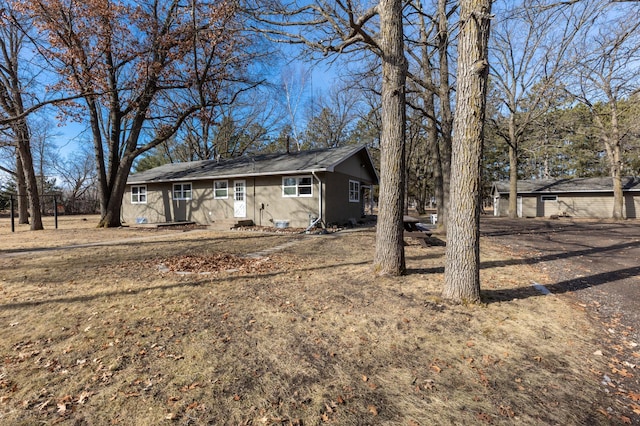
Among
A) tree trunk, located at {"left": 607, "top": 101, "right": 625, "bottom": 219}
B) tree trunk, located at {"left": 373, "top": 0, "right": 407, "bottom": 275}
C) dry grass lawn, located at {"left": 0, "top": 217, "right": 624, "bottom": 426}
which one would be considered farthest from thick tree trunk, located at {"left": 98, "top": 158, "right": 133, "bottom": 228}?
tree trunk, located at {"left": 607, "top": 101, "right": 625, "bottom": 219}

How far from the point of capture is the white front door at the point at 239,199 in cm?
1609

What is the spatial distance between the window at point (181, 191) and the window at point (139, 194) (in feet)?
9.15

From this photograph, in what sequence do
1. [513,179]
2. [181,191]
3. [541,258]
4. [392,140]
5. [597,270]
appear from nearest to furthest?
[392,140]
[597,270]
[541,258]
[181,191]
[513,179]

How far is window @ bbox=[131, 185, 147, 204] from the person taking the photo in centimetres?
1968

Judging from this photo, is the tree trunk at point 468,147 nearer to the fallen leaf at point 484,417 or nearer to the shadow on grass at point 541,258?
the shadow on grass at point 541,258

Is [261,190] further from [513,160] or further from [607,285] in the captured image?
[513,160]

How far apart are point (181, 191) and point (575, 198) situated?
31678 millimetres

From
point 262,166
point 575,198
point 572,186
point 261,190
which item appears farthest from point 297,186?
point 572,186

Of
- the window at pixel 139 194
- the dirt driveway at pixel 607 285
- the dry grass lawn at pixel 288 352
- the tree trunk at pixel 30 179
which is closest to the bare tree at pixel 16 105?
the tree trunk at pixel 30 179

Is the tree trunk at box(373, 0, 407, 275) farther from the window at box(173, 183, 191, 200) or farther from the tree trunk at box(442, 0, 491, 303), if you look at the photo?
the window at box(173, 183, 191, 200)

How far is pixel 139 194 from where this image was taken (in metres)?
19.9

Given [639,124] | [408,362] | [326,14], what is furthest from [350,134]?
[408,362]

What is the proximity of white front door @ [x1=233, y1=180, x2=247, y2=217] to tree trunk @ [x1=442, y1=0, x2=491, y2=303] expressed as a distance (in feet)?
43.1

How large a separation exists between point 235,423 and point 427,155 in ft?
111
